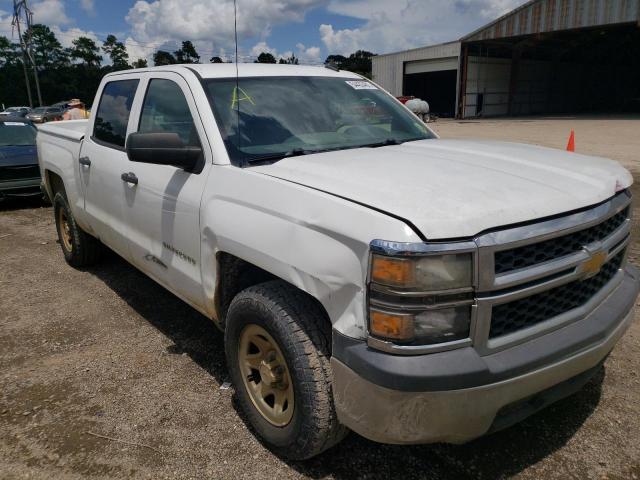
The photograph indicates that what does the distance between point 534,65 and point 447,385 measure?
47033 mm

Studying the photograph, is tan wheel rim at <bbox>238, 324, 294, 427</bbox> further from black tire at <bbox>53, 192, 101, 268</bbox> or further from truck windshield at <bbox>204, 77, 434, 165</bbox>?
black tire at <bbox>53, 192, 101, 268</bbox>

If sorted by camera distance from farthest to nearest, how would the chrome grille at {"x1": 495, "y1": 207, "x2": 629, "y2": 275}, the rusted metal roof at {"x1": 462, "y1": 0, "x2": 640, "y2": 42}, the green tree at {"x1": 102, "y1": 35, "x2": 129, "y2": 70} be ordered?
the green tree at {"x1": 102, "y1": 35, "x2": 129, "y2": 70} → the rusted metal roof at {"x1": 462, "y1": 0, "x2": 640, "y2": 42} → the chrome grille at {"x1": 495, "y1": 207, "x2": 629, "y2": 275}

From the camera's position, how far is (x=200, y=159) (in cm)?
283

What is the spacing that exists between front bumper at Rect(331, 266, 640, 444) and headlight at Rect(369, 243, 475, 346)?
0.09 meters

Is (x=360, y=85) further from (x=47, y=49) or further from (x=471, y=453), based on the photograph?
(x=47, y=49)

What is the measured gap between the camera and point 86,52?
8256 cm

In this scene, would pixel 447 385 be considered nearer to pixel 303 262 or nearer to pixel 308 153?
pixel 303 262

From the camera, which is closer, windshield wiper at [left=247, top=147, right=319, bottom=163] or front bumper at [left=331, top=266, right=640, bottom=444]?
front bumper at [left=331, top=266, right=640, bottom=444]

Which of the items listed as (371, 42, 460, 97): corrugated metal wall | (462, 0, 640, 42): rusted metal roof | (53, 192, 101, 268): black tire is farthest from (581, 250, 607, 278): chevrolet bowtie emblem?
(371, 42, 460, 97): corrugated metal wall

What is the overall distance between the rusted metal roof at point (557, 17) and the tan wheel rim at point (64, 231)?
3280 cm

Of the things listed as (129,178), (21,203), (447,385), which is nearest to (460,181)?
(447,385)

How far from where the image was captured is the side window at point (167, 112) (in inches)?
122

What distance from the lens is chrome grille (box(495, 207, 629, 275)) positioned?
6.27 feet

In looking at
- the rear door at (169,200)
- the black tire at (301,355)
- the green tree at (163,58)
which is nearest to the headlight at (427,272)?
the black tire at (301,355)
